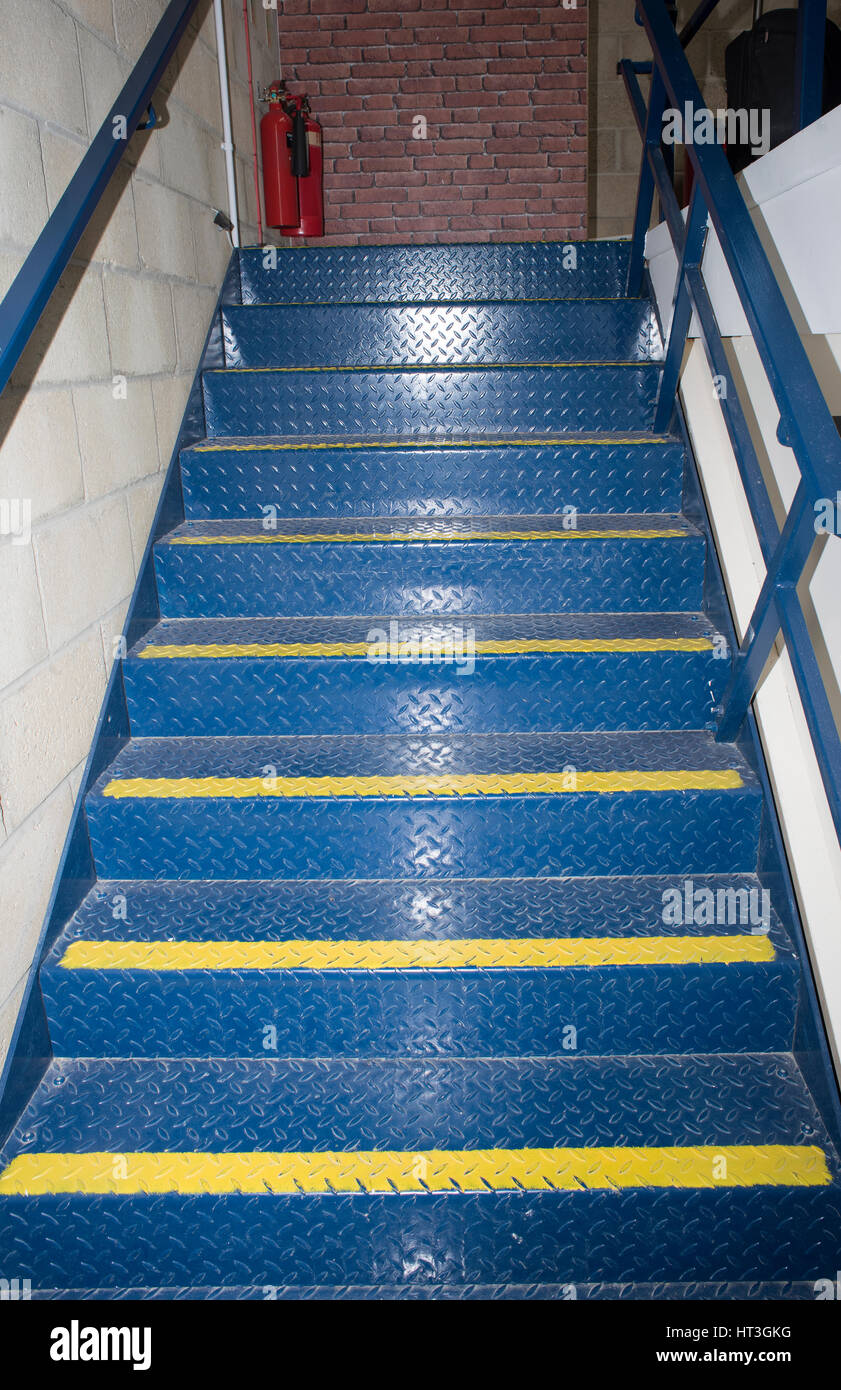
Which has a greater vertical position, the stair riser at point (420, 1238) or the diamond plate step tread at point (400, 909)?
the diamond plate step tread at point (400, 909)

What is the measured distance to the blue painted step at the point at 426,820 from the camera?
2012mm

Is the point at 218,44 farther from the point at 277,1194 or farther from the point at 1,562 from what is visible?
the point at 277,1194

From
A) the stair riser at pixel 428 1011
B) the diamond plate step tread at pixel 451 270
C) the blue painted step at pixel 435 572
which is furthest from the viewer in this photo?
the diamond plate step tread at pixel 451 270

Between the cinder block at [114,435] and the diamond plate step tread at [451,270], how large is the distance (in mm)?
1143

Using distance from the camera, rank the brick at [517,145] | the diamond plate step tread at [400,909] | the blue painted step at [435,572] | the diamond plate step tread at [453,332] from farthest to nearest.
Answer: the brick at [517,145]
the diamond plate step tread at [453,332]
the blue painted step at [435,572]
the diamond plate step tread at [400,909]

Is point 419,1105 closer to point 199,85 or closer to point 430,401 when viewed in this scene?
point 430,401

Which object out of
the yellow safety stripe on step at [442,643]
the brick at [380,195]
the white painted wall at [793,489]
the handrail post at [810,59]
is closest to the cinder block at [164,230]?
the yellow safety stripe on step at [442,643]

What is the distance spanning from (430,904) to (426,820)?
18cm

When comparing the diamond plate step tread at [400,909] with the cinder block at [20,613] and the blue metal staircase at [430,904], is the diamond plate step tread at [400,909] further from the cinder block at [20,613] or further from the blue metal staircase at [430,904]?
the cinder block at [20,613]

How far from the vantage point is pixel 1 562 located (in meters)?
→ 1.70

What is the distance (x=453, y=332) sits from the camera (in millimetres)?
3045

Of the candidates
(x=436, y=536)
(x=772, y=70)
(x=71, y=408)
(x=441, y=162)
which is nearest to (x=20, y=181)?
(x=71, y=408)

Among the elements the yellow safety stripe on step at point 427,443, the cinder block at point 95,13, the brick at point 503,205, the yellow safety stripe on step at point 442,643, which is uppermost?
the brick at point 503,205

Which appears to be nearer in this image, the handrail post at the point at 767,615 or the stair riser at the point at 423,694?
the handrail post at the point at 767,615
